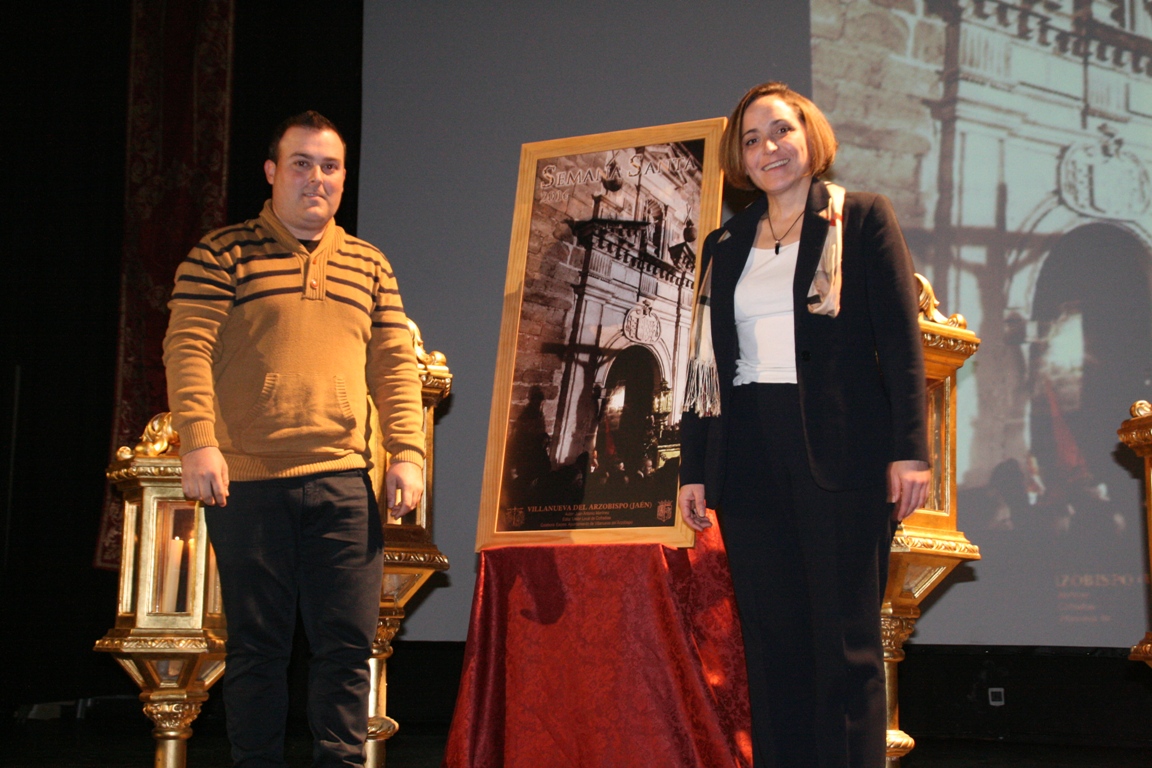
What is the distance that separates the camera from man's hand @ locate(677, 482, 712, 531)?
1.85 metres

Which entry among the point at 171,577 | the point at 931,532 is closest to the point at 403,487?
the point at 171,577

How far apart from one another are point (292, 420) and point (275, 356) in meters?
0.13

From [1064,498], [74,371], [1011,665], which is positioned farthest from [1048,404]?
[74,371]

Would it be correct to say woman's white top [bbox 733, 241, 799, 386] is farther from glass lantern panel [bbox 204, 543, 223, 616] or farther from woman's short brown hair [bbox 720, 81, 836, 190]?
glass lantern panel [bbox 204, 543, 223, 616]

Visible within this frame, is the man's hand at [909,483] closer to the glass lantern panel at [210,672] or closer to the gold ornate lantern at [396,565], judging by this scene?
the gold ornate lantern at [396,565]

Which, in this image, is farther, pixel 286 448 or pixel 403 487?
pixel 403 487

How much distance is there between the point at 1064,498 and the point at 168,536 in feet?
9.37

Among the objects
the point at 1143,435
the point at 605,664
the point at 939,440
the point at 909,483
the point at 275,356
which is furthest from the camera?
the point at 939,440

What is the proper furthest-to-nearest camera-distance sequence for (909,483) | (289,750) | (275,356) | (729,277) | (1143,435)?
(289,750) → (1143,435) → (275,356) → (729,277) → (909,483)

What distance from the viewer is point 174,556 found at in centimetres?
246

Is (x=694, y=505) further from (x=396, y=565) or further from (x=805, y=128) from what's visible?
(x=396, y=565)

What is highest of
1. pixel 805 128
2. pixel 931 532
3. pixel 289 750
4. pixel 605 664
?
pixel 805 128

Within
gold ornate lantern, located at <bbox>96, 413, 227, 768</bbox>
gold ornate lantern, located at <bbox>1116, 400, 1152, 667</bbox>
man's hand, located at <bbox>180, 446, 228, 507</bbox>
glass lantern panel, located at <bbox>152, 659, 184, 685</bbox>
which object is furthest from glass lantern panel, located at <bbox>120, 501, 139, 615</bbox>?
gold ornate lantern, located at <bbox>1116, 400, 1152, 667</bbox>

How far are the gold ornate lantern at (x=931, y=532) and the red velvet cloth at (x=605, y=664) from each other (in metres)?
0.42
